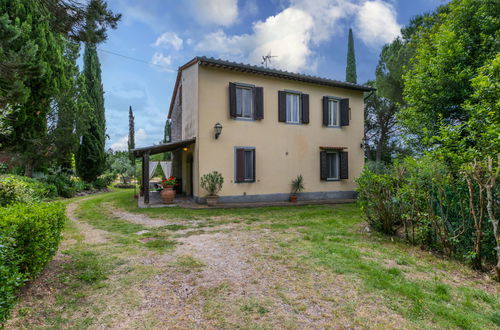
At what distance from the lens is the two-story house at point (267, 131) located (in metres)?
10.2

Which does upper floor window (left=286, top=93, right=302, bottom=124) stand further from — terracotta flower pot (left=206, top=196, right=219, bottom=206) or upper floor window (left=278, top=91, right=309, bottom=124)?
terracotta flower pot (left=206, top=196, right=219, bottom=206)

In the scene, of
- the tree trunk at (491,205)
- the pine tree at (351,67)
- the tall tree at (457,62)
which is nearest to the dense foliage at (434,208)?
the tree trunk at (491,205)

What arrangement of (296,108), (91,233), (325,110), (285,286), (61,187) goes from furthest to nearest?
(61,187) < (325,110) < (296,108) < (91,233) < (285,286)

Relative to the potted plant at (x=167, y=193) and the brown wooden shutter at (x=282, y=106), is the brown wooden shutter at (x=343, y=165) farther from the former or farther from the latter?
the potted plant at (x=167, y=193)

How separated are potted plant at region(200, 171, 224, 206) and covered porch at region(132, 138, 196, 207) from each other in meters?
1.70

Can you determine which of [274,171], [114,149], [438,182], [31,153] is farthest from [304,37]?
[114,149]

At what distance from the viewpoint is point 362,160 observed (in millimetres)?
13312

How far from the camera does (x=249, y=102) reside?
10.9m

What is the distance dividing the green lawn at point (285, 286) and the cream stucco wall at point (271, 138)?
5.22 metres

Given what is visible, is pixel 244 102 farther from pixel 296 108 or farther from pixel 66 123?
pixel 66 123

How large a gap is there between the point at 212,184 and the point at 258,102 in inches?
162

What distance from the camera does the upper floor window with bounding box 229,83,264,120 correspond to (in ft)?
35.1

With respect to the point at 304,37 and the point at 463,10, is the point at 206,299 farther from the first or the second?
the point at 304,37

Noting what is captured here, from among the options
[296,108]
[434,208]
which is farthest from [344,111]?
[434,208]
